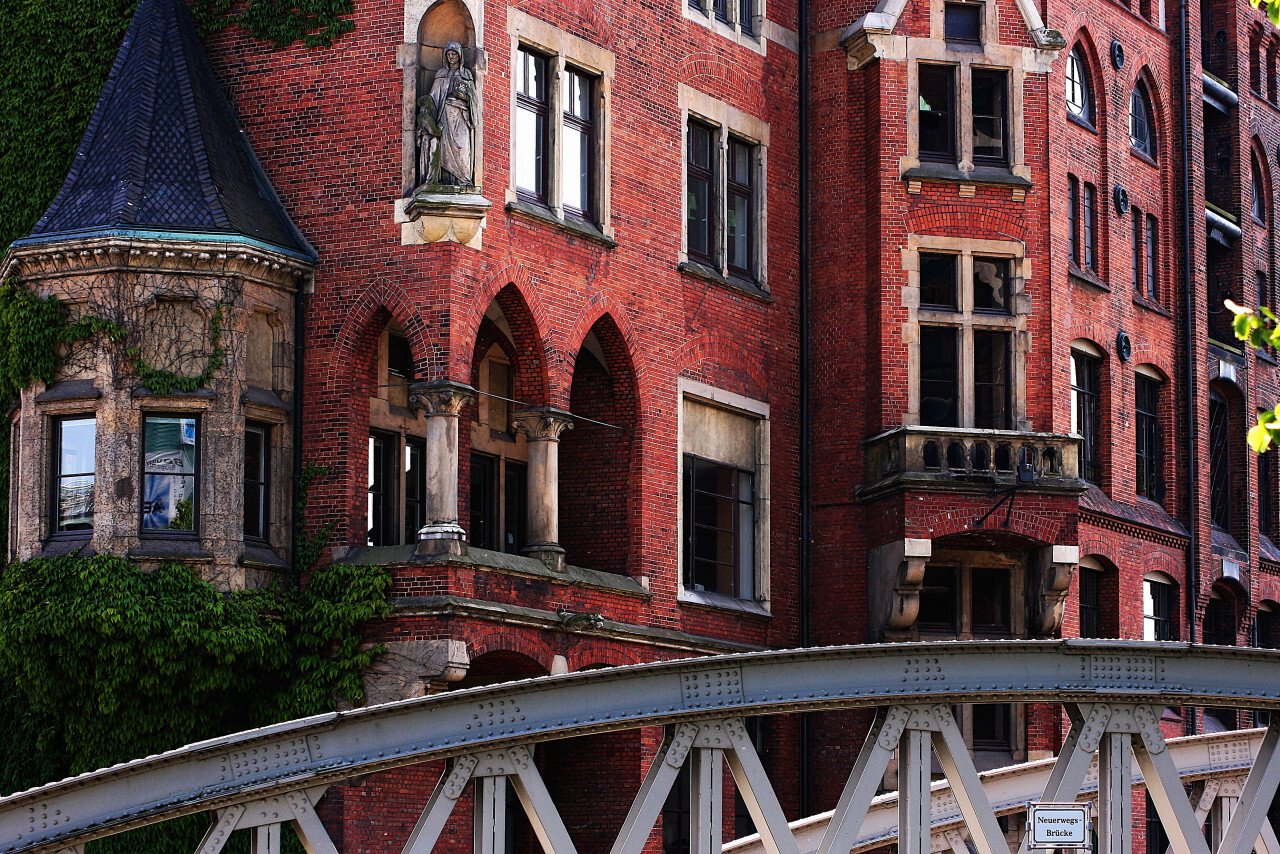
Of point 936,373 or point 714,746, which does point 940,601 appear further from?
point 714,746

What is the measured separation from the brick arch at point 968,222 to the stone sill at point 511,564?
6574 millimetres

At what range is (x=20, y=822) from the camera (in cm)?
1859

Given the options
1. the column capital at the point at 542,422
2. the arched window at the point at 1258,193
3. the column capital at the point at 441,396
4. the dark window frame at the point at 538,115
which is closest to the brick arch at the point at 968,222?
the dark window frame at the point at 538,115

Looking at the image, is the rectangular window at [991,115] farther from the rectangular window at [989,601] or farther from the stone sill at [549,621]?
the stone sill at [549,621]

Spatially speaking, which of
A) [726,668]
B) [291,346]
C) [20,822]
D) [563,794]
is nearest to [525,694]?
[726,668]

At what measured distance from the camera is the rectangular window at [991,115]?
35.9m

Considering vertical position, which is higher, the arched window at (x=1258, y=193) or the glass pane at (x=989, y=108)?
the arched window at (x=1258, y=193)

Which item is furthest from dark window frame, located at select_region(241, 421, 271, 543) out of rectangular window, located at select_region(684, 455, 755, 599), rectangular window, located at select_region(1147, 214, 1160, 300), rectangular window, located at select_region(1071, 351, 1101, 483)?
rectangular window, located at select_region(1147, 214, 1160, 300)

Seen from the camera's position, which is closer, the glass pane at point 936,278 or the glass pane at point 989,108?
the glass pane at point 936,278

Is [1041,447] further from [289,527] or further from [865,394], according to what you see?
[289,527]

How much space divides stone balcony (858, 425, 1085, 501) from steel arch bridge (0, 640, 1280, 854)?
519 inches

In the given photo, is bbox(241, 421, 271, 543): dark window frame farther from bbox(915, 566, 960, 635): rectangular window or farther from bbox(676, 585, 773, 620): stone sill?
bbox(915, 566, 960, 635): rectangular window

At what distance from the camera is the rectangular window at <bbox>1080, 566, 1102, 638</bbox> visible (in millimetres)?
38656

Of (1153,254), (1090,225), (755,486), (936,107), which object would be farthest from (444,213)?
(1153,254)
